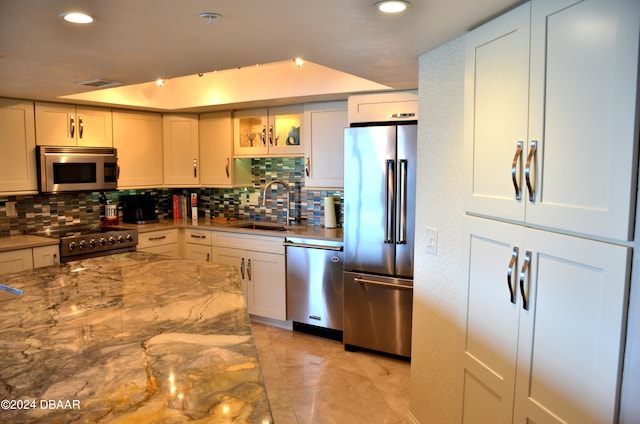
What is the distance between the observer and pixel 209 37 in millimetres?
2059

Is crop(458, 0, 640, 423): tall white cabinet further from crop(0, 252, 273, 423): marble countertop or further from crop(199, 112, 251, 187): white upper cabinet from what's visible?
crop(199, 112, 251, 187): white upper cabinet

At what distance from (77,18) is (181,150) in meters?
3.12

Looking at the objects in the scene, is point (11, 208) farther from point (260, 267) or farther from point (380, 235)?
point (380, 235)

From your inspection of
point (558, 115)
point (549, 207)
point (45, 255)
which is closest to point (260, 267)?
point (45, 255)

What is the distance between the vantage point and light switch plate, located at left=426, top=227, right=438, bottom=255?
2.36 m

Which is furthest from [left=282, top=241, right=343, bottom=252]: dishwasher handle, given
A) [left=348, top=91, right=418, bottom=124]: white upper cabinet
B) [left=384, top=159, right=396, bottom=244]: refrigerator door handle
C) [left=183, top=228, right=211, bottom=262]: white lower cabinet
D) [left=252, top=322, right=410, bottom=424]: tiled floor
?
[left=348, top=91, right=418, bottom=124]: white upper cabinet

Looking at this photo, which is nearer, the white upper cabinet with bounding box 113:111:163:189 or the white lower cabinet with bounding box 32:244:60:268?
the white lower cabinet with bounding box 32:244:60:268

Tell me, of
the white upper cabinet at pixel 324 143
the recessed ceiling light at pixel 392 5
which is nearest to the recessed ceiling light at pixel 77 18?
the recessed ceiling light at pixel 392 5

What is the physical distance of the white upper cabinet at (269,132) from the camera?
4.30 metres

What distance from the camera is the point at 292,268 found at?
404cm

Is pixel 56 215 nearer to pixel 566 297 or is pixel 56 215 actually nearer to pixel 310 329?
pixel 310 329

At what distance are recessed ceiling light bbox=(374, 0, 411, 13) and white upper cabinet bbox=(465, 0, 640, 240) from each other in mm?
403

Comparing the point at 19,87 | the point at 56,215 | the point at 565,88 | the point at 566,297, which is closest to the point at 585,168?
the point at 565,88

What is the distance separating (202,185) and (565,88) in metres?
4.02
